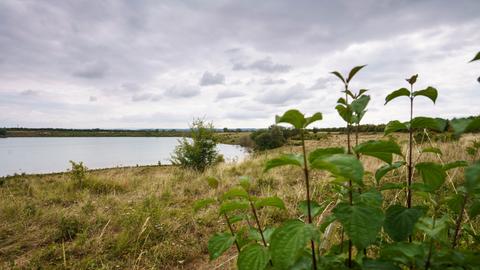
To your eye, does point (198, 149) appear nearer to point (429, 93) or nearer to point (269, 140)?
point (429, 93)

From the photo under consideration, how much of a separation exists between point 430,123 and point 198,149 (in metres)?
13.3

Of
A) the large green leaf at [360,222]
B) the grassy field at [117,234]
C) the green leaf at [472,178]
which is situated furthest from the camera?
the grassy field at [117,234]

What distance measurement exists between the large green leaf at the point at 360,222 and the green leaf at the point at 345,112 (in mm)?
304

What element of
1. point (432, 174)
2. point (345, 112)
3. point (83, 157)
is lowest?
point (83, 157)

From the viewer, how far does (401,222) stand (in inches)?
36.2

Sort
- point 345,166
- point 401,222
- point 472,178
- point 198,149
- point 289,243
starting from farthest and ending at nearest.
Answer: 1. point 198,149
2. point 401,222
3. point 289,243
4. point 345,166
5. point 472,178

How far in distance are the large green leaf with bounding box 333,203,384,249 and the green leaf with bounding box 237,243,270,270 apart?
0.98 feet

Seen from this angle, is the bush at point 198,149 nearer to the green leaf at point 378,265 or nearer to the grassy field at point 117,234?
the grassy field at point 117,234

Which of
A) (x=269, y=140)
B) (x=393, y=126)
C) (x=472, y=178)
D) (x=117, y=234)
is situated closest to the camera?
(x=472, y=178)

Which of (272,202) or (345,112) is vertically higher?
(345,112)

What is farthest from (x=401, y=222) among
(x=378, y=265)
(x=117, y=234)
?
(x=117, y=234)

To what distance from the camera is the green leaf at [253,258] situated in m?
0.92

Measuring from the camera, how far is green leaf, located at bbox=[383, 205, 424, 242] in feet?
2.93

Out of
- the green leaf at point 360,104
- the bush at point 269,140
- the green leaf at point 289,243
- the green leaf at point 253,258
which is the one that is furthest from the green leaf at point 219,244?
the bush at point 269,140
